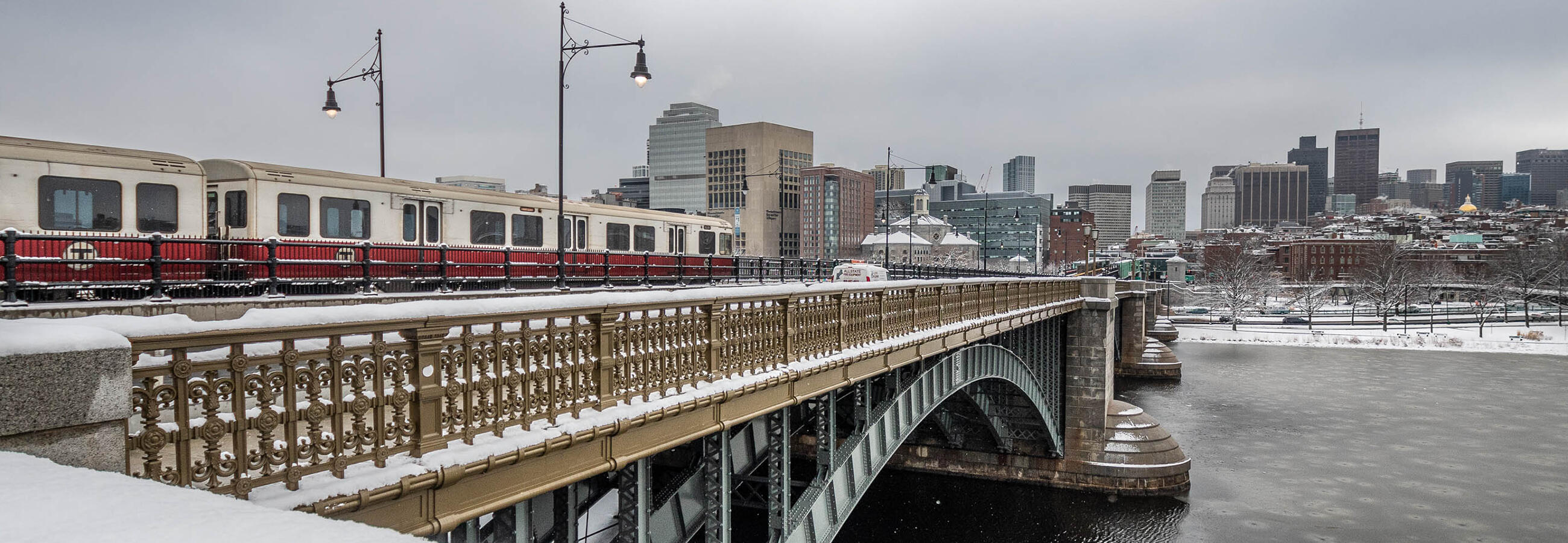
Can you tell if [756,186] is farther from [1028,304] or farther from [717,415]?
[717,415]

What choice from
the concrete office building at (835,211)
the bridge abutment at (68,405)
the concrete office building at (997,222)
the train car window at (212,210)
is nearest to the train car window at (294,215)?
the train car window at (212,210)

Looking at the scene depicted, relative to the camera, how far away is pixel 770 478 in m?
10.7

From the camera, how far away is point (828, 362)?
35.1ft

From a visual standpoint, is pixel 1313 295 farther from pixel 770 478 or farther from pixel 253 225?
pixel 253 225

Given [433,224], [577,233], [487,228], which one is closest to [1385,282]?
[577,233]

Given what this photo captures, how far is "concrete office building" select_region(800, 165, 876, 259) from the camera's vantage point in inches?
5064

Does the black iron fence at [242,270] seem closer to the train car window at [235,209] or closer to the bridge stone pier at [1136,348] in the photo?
the train car window at [235,209]

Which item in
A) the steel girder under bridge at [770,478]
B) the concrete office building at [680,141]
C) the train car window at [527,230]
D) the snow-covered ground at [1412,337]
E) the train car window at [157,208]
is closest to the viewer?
the steel girder under bridge at [770,478]

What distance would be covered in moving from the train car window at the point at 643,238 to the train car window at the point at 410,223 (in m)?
7.54

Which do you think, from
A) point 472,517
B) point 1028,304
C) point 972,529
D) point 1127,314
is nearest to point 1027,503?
point 972,529

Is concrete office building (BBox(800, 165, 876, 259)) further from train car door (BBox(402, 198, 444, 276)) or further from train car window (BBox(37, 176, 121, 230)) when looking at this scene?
train car window (BBox(37, 176, 121, 230))

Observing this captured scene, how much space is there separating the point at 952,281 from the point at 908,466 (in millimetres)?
16252

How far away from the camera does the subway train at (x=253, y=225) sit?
11305 millimetres

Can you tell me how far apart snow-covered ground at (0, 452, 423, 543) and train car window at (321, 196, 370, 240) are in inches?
627
